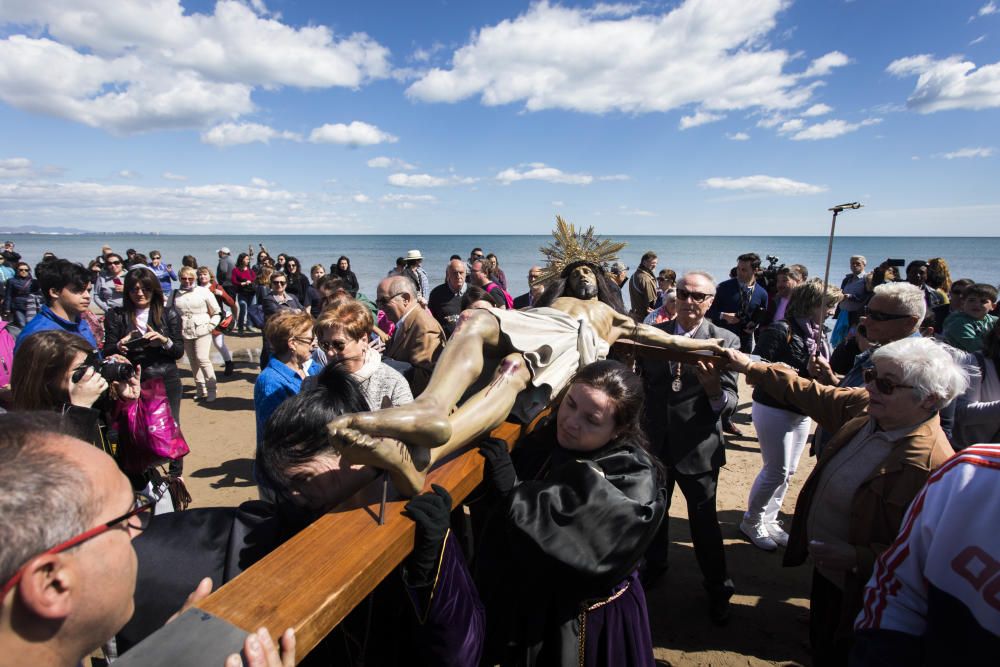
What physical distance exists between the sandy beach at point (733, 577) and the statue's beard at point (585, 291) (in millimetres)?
2196

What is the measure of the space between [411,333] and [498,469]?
2588mm

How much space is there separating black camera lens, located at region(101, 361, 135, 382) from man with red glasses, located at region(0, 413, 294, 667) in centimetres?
224

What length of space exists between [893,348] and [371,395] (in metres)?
2.64

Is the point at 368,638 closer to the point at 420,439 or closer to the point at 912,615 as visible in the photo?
the point at 420,439

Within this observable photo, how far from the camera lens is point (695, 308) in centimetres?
351

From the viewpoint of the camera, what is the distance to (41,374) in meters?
2.60

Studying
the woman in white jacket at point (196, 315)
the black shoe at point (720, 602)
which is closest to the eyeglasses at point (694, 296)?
the black shoe at point (720, 602)

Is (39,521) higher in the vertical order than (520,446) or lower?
higher

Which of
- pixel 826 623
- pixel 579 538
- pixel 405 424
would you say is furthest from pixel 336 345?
pixel 826 623

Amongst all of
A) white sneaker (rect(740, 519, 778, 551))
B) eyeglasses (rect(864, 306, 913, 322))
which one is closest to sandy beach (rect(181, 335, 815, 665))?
white sneaker (rect(740, 519, 778, 551))

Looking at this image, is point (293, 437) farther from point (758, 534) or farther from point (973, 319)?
point (973, 319)

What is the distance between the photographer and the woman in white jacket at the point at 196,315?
7.26 metres

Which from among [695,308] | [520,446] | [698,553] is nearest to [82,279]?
[520,446]

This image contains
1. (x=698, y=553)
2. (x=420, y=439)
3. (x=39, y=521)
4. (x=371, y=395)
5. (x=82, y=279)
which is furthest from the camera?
(x=82, y=279)
